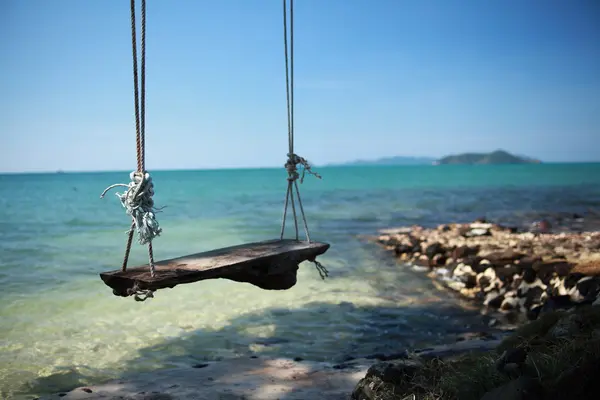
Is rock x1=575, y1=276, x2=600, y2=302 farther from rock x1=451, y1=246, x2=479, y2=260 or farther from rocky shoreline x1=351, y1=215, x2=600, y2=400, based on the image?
rock x1=451, y1=246, x2=479, y2=260

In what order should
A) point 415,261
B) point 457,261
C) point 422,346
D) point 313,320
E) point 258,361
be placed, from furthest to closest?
1. point 415,261
2. point 457,261
3. point 313,320
4. point 422,346
5. point 258,361

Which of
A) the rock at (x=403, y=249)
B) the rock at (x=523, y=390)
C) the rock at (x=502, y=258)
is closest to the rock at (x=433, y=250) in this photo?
the rock at (x=403, y=249)

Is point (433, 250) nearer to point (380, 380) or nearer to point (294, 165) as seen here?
point (294, 165)

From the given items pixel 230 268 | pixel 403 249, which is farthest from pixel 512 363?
pixel 403 249

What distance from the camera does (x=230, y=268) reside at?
3424mm

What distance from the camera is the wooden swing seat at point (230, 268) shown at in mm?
2990

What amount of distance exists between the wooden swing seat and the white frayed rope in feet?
0.85

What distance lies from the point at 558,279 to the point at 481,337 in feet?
7.25

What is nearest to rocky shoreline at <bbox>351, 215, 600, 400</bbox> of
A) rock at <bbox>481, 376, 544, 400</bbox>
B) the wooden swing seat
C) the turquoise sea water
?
rock at <bbox>481, 376, 544, 400</bbox>

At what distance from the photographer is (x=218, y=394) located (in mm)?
3906

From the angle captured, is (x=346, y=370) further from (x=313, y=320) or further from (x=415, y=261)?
(x=415, y=261)

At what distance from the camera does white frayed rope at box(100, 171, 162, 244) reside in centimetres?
303

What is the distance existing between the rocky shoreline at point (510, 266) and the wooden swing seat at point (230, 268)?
11.5 feet

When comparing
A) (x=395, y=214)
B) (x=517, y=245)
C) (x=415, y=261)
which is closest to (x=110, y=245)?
(x=415, y=261)
